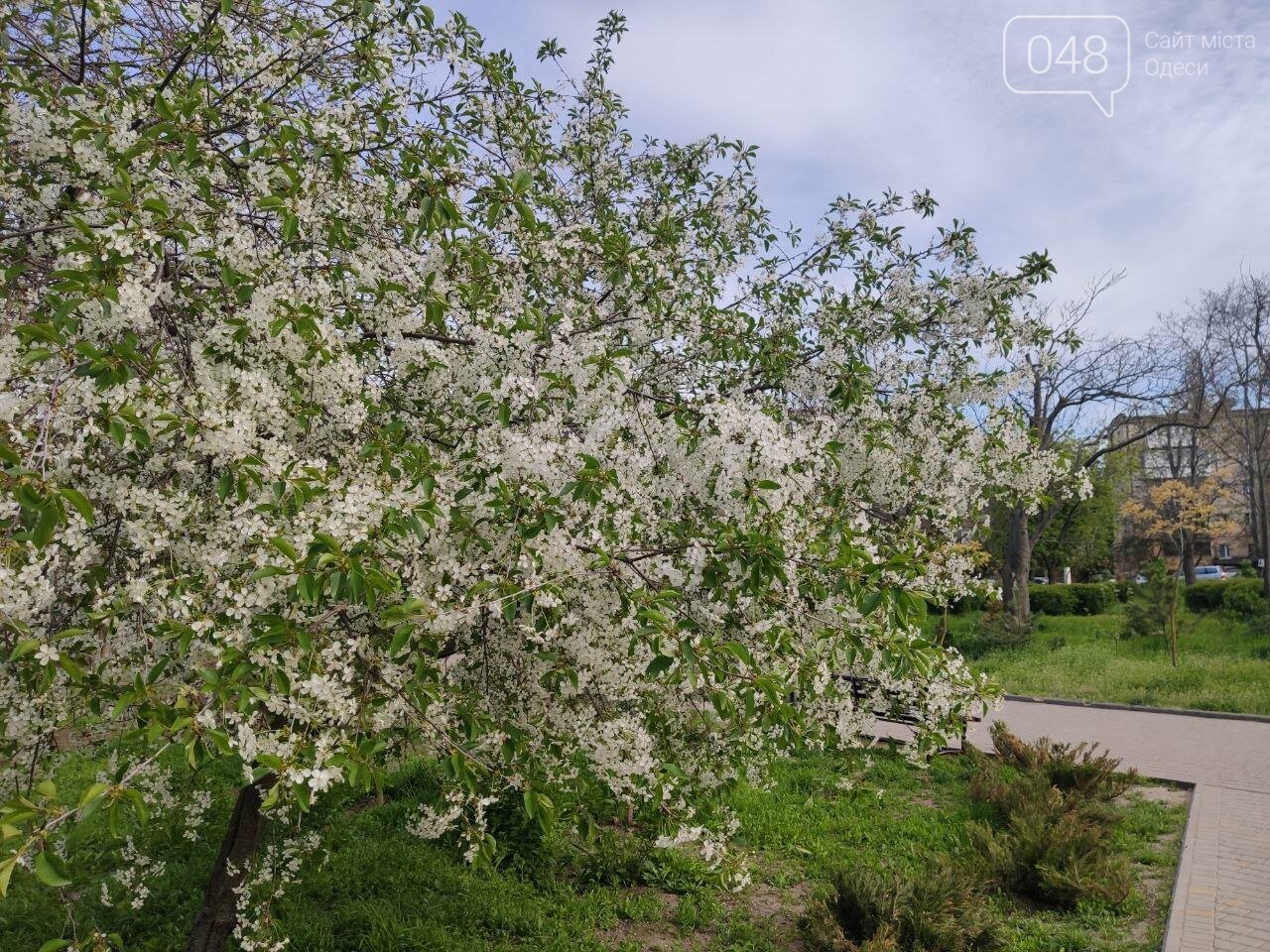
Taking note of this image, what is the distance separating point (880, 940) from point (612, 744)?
2.24 metres

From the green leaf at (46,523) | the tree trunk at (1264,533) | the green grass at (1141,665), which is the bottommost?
the green grass at (1141,665)

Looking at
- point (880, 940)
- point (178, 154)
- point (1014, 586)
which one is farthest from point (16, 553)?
point (1014, 586)

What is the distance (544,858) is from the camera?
635 cm

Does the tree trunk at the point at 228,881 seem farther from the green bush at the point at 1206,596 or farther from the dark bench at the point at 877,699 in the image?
the green bush at the point at 1206,596

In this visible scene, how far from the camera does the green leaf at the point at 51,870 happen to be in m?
1.88

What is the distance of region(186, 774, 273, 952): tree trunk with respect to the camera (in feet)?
15.0

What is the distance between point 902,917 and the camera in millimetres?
4883

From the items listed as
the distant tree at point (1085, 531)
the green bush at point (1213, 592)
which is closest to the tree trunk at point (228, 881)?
the green bush at point (1213, 592)

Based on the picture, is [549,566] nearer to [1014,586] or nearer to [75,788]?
[75,788]

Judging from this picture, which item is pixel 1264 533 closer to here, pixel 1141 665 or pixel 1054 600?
pixel 1054 600

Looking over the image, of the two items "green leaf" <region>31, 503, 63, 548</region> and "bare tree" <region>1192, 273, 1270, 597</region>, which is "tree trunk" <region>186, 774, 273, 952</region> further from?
"bare tree" <region>1192, 273, 1270, 597</region>

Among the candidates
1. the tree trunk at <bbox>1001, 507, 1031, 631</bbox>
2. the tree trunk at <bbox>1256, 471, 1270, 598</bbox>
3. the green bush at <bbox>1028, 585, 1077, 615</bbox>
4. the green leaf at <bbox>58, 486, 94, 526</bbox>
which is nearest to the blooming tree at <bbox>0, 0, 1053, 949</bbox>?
the green leaf at <bbox>58, 486, 94, 526</bbox>

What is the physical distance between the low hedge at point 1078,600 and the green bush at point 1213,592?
210 centimetres

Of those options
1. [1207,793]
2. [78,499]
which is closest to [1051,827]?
[1207,793]
